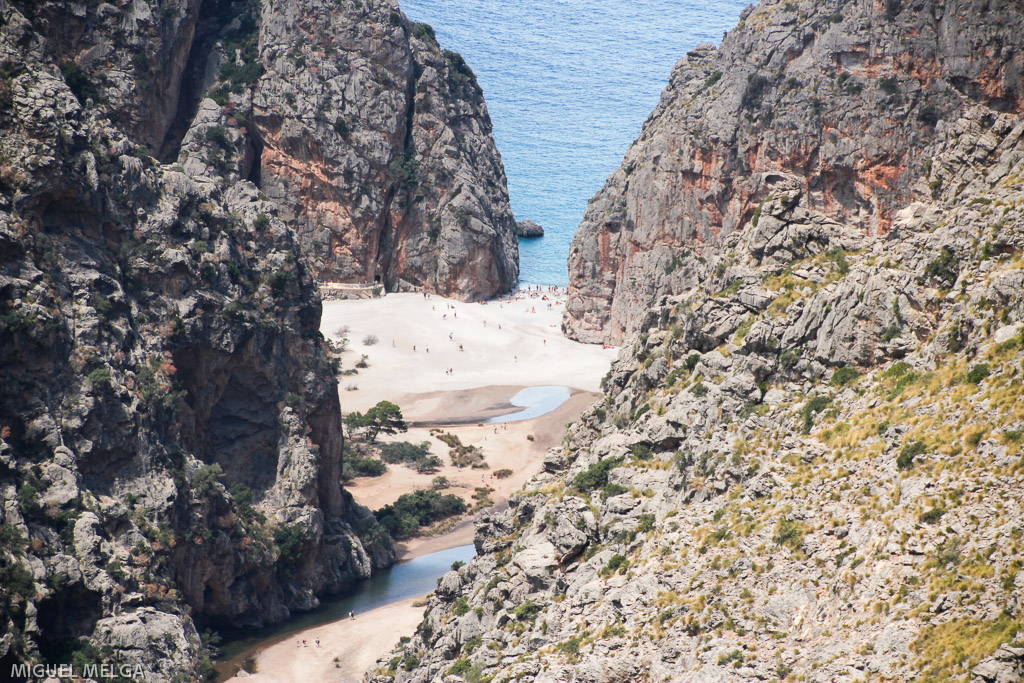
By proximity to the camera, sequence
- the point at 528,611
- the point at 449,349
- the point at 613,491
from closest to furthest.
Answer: the point at 528,611
the point at 613,491
the point at 449,349

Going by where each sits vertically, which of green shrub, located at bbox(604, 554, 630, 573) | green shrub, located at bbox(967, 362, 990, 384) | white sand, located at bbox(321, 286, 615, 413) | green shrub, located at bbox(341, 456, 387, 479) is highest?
green shrub, located at bbox(967, 362, 990, 384)

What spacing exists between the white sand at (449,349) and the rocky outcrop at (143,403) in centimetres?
3988

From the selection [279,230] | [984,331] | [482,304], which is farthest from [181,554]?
[482,304]

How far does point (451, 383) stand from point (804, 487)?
321 feet

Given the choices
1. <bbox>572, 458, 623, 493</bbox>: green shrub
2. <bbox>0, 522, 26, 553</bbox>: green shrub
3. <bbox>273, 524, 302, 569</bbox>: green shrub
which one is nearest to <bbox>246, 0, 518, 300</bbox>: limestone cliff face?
<bbox>273, 524, 302, 569</bbox>: green shrub

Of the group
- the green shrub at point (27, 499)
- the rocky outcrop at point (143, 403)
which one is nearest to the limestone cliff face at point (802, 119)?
the rocky outcrop at point (143, 403)

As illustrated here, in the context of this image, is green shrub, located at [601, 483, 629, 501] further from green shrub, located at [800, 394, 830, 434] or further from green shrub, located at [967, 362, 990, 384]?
green shrub, located at [967, 362, 990, 384]

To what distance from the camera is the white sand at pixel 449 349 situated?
132625 mm

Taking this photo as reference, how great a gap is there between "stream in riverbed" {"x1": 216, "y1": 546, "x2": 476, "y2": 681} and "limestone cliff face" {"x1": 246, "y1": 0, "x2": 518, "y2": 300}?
79.8m

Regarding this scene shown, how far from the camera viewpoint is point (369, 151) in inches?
6319

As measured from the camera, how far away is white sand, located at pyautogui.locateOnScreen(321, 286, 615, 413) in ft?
435

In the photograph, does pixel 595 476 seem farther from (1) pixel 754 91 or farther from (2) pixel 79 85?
(1) pixel 754 91

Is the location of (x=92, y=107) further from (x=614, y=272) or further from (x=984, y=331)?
(x=614, y=272)

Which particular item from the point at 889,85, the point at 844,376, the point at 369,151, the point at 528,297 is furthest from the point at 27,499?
the point at 528,297
